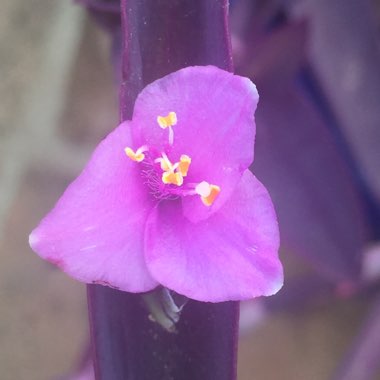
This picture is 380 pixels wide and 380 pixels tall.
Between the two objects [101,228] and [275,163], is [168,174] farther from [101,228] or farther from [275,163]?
[275,163]

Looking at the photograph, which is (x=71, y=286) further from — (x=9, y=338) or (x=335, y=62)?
(x=335, y=62)

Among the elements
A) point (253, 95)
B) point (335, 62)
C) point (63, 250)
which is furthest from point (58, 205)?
point (335, 62)

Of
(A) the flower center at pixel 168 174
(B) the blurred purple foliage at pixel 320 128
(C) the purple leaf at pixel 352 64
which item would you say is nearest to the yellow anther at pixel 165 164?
(A) the flower center at pixel 168 174

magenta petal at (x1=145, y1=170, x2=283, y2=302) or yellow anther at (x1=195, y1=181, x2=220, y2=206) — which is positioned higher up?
yellow anther at (x1=195, y1=181, x2=220, y2=206)

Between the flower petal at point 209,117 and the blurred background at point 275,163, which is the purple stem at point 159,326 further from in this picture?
the blurred background at point 275,163

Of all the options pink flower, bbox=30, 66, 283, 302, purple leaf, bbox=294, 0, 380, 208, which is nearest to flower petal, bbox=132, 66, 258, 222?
pink flower, bbox=30, 66, 283, 302

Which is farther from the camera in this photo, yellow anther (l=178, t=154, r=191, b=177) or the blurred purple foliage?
the blurred purple foliage

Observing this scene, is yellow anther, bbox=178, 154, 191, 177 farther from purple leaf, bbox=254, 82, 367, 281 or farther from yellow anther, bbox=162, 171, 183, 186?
purple leaf, bbox=254, 82, 367, 281

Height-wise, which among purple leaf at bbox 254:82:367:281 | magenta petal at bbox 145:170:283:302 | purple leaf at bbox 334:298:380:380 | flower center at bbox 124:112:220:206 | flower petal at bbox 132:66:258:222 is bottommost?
purple leaf at bbox 334:298:380:380
